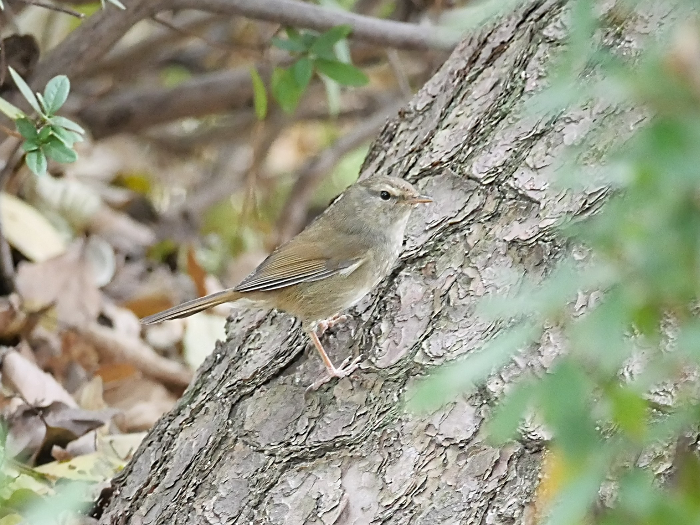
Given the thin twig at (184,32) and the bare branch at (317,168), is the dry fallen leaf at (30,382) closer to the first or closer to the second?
the thin twig at (184,32)

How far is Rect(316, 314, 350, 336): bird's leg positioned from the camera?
2.90 metres

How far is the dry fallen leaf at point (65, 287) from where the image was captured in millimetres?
4168

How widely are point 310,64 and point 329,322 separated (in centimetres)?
127

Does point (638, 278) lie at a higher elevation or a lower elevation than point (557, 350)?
higher

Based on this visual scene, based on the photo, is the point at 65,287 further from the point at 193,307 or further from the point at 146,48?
the point at 146,48

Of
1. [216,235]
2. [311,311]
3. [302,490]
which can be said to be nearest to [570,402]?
[302,490]

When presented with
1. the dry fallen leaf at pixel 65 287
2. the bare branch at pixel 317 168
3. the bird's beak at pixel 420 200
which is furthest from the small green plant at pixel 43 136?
the bare branch at pixel 317 168

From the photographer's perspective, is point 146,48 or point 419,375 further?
point 146,48

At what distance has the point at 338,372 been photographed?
2.58 metres

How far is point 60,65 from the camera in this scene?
372 centimetres

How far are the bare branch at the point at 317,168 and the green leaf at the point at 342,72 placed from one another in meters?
2.29

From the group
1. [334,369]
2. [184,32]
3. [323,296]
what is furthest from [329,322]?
[184,32]

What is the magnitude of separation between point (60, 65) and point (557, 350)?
8.25 feet

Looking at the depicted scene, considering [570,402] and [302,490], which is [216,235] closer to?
[302,490]
